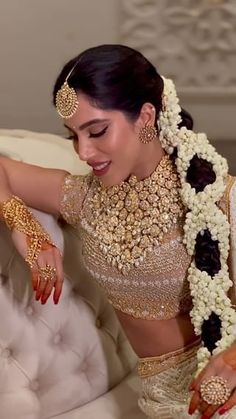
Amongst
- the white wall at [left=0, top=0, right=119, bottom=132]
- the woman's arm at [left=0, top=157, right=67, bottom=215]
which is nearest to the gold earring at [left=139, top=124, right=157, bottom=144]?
the woman's arm at [left=0, top=157, right=67, bottom=215]

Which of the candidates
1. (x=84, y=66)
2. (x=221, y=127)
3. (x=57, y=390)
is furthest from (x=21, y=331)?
(x=221, y=127)

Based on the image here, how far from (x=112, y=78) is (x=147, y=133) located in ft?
0.36

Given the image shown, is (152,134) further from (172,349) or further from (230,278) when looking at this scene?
(172,349)

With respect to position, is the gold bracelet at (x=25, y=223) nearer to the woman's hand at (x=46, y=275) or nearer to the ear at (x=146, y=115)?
the woman's hand at (x=46, y=275)

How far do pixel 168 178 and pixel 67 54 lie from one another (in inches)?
40.1

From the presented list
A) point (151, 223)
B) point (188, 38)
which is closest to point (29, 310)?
point (151, 223)

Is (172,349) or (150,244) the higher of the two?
(150,244)

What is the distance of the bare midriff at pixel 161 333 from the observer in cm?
143

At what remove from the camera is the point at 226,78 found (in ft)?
7.78

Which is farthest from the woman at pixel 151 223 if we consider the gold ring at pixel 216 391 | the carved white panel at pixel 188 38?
the carved white panel at pixel 188 38

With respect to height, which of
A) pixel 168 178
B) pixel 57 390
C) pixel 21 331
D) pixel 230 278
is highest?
pixel 168 178

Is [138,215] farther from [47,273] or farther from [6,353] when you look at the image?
[6,353]

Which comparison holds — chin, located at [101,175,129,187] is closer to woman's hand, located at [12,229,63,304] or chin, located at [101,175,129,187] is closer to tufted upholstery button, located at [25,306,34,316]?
woman's hand, located at [12,229,63,304]

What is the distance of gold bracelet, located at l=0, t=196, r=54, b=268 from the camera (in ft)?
4.46
